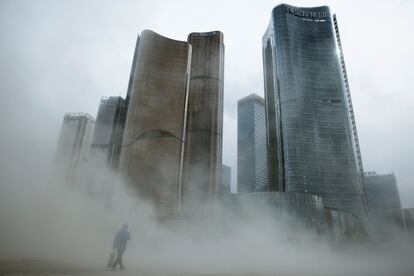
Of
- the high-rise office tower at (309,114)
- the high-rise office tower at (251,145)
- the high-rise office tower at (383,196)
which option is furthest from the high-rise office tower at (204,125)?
the high-rise office tower at (251,145)

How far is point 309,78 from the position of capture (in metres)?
97.7

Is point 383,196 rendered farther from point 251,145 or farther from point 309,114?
point 251,145

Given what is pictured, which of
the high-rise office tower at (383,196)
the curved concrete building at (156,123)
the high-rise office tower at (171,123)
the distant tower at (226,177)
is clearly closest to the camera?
the curved concrete building at (156,123)

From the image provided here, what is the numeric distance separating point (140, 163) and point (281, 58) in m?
74.4

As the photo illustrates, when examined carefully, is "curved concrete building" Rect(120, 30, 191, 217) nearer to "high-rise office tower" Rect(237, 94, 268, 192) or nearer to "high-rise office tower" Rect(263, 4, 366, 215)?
"high-rise office tower" Rect(263, 4, 366, 215)

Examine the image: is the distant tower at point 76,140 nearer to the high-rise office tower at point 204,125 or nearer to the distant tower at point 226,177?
the high-rise office tower at point 204,125

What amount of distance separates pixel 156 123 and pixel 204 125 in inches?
360

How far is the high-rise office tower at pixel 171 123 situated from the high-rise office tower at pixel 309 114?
45212 mm

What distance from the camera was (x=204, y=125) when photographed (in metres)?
48.3

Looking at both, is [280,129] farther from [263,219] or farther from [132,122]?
[132,122]

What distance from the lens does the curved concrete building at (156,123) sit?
133ft

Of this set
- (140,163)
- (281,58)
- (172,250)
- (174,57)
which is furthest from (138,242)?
(281,58)

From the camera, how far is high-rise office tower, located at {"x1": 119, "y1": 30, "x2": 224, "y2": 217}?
41.1m

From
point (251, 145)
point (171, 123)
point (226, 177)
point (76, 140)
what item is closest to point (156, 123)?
point (171, 123)
